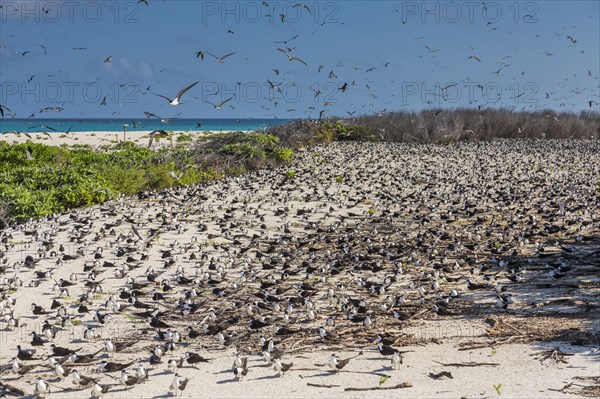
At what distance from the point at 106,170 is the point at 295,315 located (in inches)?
435

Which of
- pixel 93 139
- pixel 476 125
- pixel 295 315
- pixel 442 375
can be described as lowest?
pixel 442 375

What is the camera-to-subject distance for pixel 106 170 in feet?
54.6

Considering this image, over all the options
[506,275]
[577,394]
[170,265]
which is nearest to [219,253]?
[170,265]

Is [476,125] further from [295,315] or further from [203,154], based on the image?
[295,315]

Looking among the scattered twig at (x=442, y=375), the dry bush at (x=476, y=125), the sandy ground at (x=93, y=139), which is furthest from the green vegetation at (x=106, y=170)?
the dry bush at (x=476, y=125)

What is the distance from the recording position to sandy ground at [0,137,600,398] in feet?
17.5

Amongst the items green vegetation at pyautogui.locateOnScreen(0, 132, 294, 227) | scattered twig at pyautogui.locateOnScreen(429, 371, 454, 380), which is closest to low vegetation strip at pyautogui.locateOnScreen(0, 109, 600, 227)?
green vegetation at pyautogui.locateOnScreen(0, 132, 294, 227)

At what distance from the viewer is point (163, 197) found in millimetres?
15438

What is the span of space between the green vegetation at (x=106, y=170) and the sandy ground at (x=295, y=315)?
88cm

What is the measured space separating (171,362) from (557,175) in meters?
16.7

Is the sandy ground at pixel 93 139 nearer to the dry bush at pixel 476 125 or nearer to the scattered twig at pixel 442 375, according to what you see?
the dry bush at pixel 476 125

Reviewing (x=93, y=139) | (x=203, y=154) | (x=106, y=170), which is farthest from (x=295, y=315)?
(x=93, y=139)

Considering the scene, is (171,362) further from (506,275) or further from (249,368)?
(506,275)

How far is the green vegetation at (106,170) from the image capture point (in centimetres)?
1370
